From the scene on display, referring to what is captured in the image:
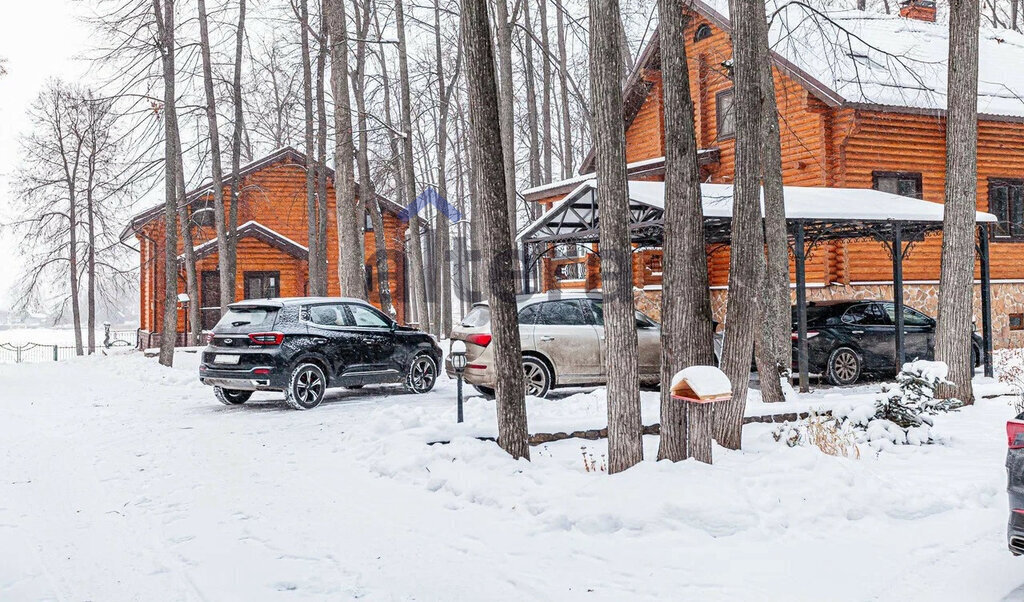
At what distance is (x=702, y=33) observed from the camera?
2359 centimetres

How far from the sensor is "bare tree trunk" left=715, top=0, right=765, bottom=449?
735 cm

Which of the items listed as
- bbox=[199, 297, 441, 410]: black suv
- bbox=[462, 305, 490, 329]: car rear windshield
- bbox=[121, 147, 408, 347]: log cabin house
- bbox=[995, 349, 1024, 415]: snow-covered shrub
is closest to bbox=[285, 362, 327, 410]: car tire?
bbox=[199, 297, 441, 410]: black suv

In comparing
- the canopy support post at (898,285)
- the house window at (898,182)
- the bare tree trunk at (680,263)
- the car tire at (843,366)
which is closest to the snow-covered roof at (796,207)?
the canopy support post at (898,285)

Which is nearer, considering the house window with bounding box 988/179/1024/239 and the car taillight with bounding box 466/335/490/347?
the car taillight with bounding box 466/335/490/347

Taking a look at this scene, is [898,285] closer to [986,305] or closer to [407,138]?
[986,305]

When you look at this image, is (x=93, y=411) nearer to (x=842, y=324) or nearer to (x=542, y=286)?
(x=842, y=324)

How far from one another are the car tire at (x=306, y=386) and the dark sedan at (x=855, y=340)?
7.91 meters

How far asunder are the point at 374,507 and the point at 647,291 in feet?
54.2

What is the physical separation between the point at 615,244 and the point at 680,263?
574 millimetres

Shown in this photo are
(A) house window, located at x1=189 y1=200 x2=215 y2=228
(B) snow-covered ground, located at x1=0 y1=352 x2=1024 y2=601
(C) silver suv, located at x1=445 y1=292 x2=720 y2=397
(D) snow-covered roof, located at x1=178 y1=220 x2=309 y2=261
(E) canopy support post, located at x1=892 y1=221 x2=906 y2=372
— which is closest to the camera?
(B) snow-covered ground, located at x1=0 y1=352 x2=1024 y2=601

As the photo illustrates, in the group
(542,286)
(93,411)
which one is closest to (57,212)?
(542,286)

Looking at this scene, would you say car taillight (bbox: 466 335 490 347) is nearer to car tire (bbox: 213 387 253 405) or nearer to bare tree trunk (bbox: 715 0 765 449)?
car tire (bbox: 213 387 253 405)

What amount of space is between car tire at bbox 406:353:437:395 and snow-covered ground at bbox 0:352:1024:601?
422 centimetres

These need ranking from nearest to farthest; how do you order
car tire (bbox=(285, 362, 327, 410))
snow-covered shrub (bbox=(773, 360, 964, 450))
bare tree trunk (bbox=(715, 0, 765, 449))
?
bare tree trunk (bbox=(715, 0, 765, 449)), snow-covered shrub (bbox=(773, 360, 964, 450)), car tire (bbox=(285, 362, 327, 410))
